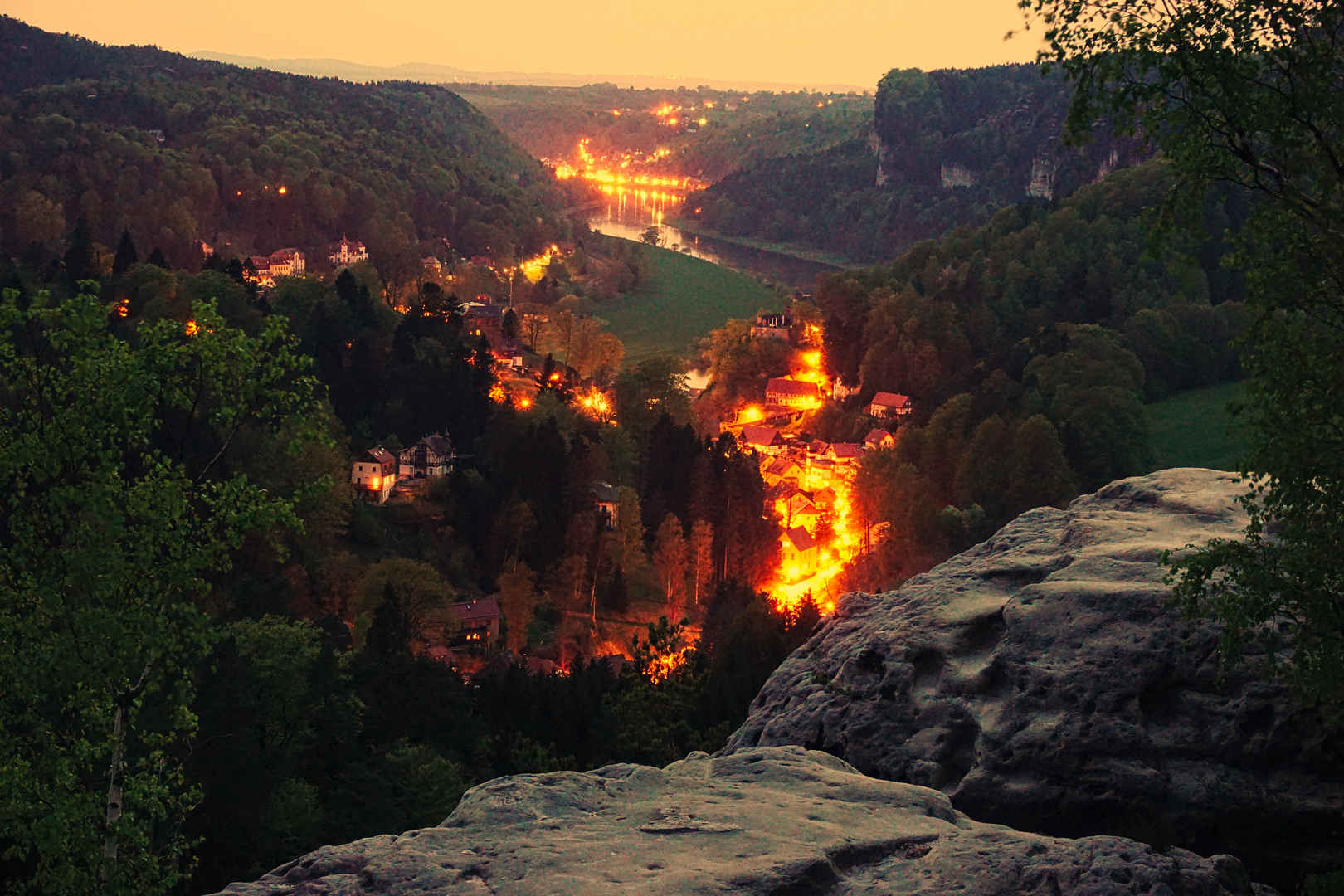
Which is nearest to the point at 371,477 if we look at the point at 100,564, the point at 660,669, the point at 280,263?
the point at 660,669

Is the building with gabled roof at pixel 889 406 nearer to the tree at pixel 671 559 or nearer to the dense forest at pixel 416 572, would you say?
the dense forest at pixel 416 572

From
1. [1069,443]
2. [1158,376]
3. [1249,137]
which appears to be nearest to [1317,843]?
[1249,137]

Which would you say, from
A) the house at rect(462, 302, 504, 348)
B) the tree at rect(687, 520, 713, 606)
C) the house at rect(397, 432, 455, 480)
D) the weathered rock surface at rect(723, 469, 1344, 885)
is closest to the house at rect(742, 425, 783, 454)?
the house at rect(462, 302, 504, 348)

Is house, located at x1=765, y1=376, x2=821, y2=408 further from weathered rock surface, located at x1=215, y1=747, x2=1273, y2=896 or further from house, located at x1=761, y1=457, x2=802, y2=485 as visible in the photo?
weathered rock surface, located at x1=215, y1=747, x2=1273, y2=896

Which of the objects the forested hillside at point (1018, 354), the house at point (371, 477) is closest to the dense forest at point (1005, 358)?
the forested hillside at point (1018, 354)

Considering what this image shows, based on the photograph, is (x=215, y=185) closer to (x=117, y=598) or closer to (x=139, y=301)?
(x=139, y=301)

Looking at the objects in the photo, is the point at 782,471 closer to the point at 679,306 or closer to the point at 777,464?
the point at 777,464
